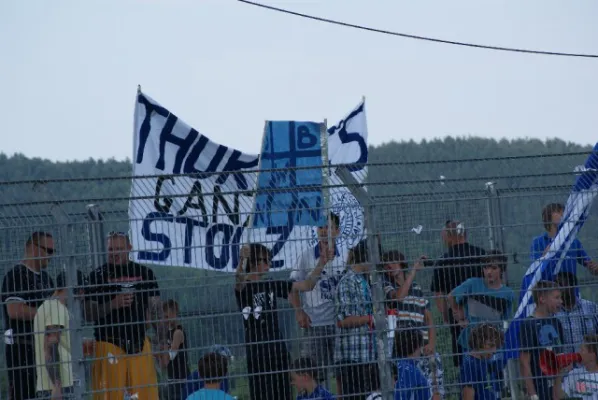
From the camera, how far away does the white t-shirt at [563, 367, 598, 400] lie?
8984 millimetres

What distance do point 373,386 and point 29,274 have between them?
2761 millimetres

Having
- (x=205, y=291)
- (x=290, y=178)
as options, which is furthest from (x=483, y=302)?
(x=205, y=291)

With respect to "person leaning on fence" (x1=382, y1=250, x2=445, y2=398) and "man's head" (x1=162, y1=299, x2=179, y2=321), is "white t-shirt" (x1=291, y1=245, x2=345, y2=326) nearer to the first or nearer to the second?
"person leaning on fence" (x1=382, y1=250, x2=445, y2=398)

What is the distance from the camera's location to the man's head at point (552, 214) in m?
8.91

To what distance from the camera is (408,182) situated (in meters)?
8.77

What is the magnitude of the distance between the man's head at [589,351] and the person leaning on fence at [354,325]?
178cm

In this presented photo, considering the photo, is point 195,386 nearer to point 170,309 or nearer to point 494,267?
point 170,309

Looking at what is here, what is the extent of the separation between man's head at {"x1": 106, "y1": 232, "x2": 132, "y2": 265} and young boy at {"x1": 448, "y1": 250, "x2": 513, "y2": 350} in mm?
2571

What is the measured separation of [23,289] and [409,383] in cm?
305

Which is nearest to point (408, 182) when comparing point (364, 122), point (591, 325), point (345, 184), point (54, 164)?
point (345, 184)

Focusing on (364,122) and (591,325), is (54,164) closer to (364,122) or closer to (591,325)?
(364,122)

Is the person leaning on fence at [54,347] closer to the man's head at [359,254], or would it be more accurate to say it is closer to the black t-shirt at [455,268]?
the man's head at [359,254]

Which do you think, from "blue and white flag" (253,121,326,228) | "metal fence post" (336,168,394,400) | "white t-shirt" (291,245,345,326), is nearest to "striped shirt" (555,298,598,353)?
"metal fence post" (336,168,394,400)

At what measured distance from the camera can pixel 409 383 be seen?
8539mm
